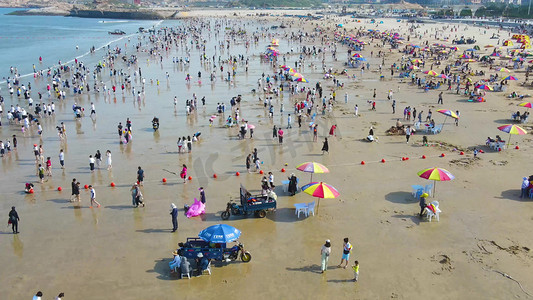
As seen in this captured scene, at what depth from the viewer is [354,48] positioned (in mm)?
70812

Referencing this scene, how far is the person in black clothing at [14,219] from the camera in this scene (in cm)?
1412

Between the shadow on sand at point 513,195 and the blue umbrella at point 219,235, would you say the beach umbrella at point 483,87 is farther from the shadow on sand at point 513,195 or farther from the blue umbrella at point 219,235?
the blue umbrella at point 219,235

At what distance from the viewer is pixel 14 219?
14.2 meters

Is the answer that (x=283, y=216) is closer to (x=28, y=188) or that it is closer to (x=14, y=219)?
(x=14, y=219)

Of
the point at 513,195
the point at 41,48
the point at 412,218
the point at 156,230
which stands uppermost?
the point at 41,48

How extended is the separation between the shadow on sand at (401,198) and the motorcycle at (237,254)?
7.15 m

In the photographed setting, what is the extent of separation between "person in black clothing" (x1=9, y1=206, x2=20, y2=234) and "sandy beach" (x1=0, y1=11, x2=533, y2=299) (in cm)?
26

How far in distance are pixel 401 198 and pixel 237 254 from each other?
25.9 feet

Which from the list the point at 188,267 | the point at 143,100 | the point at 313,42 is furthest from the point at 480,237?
the point at 313,42

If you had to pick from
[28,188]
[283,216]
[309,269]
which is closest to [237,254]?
[309,269]

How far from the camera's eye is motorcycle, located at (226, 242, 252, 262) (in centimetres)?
1273

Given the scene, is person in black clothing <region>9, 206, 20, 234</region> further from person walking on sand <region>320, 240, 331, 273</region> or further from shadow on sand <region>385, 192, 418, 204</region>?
shadow on sand <region>385, 192, 418, 204</region>

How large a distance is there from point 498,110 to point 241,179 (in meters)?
22.5

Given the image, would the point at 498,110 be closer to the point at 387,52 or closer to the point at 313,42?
the point at 387,52
